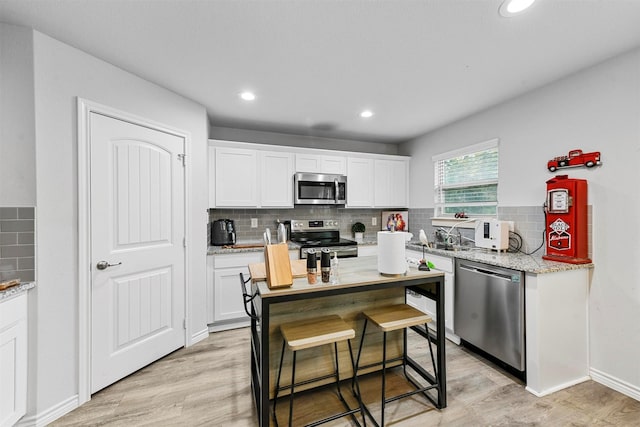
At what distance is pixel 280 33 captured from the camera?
66.8 inches

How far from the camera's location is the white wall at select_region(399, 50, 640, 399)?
189 centimetres

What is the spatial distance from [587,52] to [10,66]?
3.88 metres

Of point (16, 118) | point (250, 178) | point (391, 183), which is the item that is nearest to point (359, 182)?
point (391, 183)

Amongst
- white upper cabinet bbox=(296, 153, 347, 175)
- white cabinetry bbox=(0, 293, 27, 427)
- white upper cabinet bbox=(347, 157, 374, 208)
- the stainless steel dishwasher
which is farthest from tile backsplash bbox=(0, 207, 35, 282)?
the stainless steel dishwasher

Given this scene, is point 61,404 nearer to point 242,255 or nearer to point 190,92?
point 242,255

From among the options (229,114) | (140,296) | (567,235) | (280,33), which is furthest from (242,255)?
(567,235)

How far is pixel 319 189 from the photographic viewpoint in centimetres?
370

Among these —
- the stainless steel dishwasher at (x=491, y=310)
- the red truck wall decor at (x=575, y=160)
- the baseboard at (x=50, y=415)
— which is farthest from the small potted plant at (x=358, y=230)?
the baseboard at (x=50, y=415)

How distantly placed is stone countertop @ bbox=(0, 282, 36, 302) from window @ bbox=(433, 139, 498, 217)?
13.2 ft

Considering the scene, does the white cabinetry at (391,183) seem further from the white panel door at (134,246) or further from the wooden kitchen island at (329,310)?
the white panel door at (134,246)

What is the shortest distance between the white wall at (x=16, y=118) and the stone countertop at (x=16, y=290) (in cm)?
50

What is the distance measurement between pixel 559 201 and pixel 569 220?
165 mm

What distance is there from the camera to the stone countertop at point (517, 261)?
1.97 metres

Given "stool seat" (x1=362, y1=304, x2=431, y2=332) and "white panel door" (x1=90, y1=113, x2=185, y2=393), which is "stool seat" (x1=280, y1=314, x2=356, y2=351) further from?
"white panel door" (x1=90, y1=113, x2=185, y2=393)
